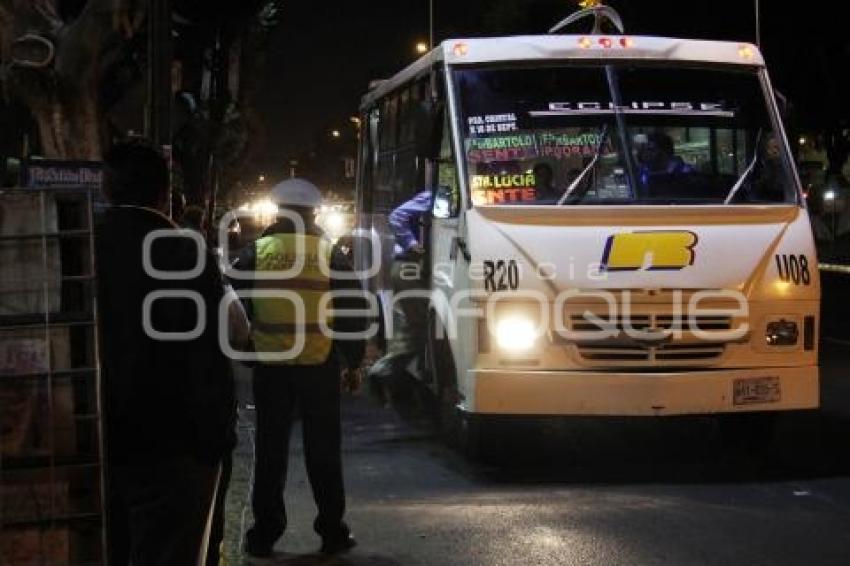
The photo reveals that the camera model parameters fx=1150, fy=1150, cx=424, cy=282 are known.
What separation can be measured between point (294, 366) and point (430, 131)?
2811 millimetres

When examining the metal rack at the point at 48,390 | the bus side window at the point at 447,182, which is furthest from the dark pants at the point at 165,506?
the bus side window at the point at 447,182

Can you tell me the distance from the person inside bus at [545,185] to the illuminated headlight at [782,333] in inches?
64.3

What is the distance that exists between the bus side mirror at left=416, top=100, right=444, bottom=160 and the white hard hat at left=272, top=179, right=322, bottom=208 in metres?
2.38

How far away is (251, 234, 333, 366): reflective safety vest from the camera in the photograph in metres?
5.85

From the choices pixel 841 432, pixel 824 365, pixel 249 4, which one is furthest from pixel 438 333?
pixel 249 4

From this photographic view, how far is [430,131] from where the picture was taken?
8148 mm

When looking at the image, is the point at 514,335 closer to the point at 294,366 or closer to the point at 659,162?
the point at 659,162

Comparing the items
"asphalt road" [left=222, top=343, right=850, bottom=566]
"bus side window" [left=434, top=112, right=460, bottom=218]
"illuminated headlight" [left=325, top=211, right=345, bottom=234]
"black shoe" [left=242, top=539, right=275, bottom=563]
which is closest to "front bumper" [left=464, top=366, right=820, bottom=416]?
"asphalt road" [left=222, top=343, right=850, bottom=566]

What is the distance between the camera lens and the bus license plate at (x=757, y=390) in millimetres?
7461

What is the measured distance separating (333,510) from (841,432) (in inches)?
199

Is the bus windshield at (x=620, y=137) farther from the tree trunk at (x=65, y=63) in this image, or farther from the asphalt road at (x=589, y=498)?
the tree trunk at (x=65, y=63)

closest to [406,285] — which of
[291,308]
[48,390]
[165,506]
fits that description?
[291,308]

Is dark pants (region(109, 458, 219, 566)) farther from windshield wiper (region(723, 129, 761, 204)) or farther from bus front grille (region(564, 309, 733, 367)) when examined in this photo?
windshield wiper (region(723, 129, 761, 204))

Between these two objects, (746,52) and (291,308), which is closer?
(291,308)
